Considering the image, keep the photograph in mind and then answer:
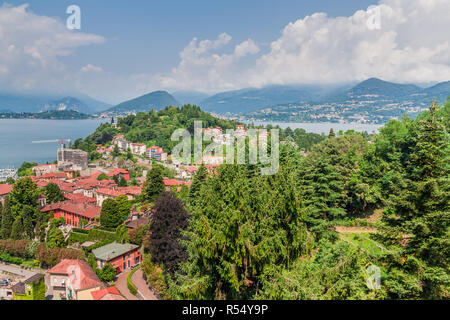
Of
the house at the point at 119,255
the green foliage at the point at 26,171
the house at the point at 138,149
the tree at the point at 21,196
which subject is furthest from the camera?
the house at the point at 138,149

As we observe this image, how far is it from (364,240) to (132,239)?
15.2 m

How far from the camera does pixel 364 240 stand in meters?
12.7

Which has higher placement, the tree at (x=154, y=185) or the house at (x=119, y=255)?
the tree at (x=154, y=185)

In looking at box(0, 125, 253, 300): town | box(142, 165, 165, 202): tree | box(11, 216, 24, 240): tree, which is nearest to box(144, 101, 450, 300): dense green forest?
box(0, 125, 253, 300): town

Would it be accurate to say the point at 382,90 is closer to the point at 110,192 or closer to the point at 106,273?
the point at 110,192

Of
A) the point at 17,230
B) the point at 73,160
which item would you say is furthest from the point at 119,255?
the point at 73,160

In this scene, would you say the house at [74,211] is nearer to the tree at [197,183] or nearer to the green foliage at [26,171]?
the tree at [197,183]

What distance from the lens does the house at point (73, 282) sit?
41.3ft

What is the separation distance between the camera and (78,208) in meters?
26.7

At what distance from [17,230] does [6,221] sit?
5.30ft

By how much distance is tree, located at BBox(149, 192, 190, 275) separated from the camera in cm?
1296

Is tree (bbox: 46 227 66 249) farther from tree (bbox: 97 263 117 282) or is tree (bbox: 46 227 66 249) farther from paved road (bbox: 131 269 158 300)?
paved road (bbox: 131 269 158 300)

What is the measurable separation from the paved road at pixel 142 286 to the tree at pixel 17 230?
11.8m

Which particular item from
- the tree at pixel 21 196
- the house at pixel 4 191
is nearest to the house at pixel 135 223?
the tree at pixel 21 196
